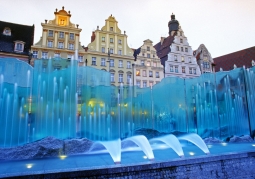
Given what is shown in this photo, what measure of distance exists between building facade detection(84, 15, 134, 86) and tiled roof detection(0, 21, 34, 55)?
875 cm

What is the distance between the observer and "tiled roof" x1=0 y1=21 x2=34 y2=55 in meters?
26.4

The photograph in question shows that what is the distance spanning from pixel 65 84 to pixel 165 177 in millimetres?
8603

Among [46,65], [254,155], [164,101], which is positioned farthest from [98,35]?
[254,155]

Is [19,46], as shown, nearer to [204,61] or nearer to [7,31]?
[7,31]

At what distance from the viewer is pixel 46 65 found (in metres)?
12.5

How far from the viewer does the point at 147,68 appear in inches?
1324

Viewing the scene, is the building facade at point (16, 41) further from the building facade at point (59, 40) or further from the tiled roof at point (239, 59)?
the tiled roof at point (239, 59)

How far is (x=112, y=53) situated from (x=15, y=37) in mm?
14590

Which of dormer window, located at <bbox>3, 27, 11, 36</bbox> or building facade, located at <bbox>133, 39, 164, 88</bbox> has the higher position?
dormer window, located at <bbox>3, 27, 11, 36</bbox>

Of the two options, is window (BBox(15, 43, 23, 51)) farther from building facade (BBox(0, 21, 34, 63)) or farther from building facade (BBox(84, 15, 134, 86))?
building facade (BBox(84, 15, 134, 86))

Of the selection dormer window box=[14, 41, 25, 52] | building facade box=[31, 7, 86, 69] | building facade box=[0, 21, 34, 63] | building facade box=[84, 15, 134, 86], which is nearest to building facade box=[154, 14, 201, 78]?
building facade box=[84, 15, 134, 86]

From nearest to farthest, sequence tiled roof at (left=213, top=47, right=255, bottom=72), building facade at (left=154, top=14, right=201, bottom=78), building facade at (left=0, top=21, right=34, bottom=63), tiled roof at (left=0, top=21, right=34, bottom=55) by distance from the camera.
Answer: building facade at (left=0, top=21, right=34, bottom=63)
tiled roof at (left=0, top=21, right=34, bottom=55)
building facade at (left=154, top=14, right=201, bottom=78)
tiled roof at (left=213, top=47, right=255, bottom=72)

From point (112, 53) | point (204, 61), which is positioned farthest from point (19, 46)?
point (204, 61)

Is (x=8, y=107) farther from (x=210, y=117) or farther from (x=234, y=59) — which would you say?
(x=234, y=59)
